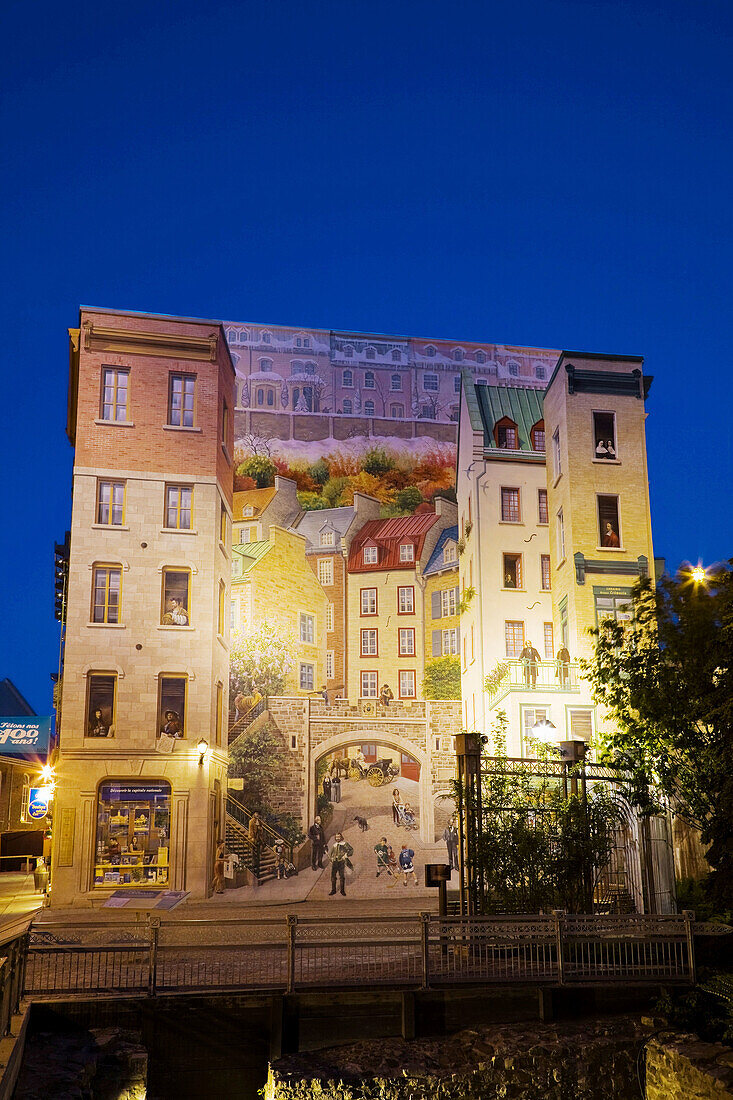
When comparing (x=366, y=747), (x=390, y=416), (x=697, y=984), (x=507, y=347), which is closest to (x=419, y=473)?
(x=390, y=416)

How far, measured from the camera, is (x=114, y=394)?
124 ft

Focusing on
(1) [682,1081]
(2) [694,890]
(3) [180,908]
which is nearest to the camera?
(1) [682,1081]

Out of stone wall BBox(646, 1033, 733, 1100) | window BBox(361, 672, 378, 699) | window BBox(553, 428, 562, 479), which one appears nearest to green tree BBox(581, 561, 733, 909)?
stone wall BBox(646, 1033, 733, 1100)

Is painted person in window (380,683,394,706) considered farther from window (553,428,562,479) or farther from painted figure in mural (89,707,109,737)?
painted figure in mural (89,707,109,737)

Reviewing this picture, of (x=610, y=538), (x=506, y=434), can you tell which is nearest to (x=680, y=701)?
(x=610, y=538)

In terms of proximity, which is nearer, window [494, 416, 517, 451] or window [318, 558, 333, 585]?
window [494, 416, 517, 451]

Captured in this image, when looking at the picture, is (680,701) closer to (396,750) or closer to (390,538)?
(396,750)

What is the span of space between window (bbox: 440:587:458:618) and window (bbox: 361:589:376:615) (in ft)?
8.84

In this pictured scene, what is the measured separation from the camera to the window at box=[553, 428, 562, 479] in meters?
40.6

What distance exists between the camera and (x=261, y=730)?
130ft

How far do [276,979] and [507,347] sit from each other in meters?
34.2

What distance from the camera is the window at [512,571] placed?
133 feet

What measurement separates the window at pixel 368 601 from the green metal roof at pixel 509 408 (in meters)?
7.29

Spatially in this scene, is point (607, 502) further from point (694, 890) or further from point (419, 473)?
point (694, 890)
